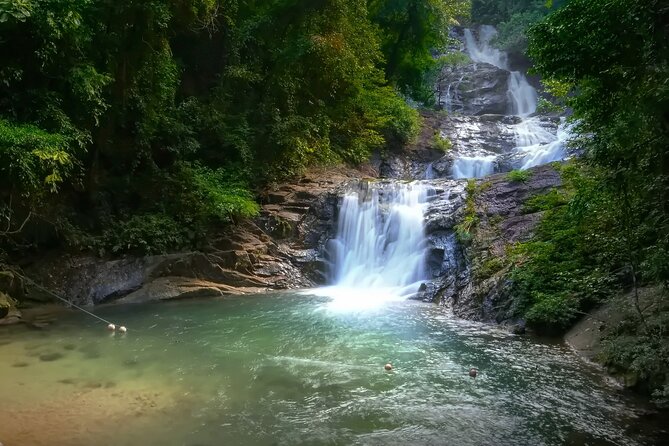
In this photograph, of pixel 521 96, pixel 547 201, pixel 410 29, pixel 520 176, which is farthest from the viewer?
pixel 521 96

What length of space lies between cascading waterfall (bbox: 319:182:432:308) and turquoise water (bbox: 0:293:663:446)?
305cm

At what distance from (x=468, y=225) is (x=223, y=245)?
6.46 meters

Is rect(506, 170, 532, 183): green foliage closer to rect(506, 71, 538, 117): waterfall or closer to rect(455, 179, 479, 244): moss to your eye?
rect(455, 179, 479, 244): moss

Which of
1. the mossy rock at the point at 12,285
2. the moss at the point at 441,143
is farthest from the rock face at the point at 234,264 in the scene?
the moss at the point at 441,143

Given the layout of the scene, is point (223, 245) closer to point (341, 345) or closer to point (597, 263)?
point (341, 345)

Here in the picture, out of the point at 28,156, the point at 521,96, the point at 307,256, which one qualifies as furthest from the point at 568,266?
the point at 521,96

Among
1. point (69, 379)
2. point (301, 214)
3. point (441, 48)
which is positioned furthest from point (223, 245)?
point (441, 48)

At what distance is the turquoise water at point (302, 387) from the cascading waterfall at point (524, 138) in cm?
560

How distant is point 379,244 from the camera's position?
14078 millimetres

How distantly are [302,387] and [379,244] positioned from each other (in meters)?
8.03

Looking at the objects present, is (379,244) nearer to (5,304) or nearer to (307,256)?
(307,256)

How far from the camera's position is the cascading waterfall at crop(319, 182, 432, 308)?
12.9m

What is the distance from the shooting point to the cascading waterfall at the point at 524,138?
1902cm

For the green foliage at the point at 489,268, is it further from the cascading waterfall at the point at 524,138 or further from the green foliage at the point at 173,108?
the green foliage at the point at 173,108
